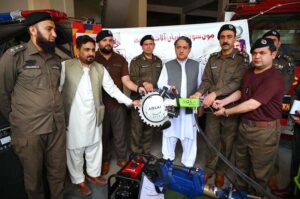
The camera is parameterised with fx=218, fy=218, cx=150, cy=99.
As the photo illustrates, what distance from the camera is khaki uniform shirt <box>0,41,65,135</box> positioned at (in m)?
1.62

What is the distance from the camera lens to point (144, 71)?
8.78 feet

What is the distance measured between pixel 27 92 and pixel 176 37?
250cm

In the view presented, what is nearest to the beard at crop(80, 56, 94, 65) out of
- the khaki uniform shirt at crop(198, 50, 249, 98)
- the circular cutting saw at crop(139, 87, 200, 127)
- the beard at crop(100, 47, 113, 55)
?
the beard at crop(100, 47, 113, 55)

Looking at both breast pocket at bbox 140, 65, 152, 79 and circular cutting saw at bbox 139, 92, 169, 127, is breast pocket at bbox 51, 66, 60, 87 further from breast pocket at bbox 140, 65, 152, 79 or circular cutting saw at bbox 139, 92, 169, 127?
breast pocket at bbox 140, 65, 152, 79

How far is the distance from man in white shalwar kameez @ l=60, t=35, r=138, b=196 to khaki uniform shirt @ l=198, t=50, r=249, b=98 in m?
0.80

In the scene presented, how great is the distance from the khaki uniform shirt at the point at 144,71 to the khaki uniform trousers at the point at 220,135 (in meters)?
0.82

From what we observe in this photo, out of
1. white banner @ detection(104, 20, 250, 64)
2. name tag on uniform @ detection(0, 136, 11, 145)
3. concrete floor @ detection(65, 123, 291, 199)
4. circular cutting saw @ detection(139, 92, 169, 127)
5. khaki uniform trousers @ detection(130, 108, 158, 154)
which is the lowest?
concrete floor @ detection(65, 123, 291, 199)

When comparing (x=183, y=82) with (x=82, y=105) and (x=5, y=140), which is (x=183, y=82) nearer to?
(x=82, y=105)

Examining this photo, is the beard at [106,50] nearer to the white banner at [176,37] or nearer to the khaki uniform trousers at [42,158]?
the khaki uniform trousers at [42,158]

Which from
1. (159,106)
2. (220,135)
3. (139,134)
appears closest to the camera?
(159,106)

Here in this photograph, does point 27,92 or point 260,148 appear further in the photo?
point 260,148

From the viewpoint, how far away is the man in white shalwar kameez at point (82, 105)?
6.48ft

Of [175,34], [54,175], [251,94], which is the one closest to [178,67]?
[251,94]

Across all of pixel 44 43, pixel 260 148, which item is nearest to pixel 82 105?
pixel 44 43
